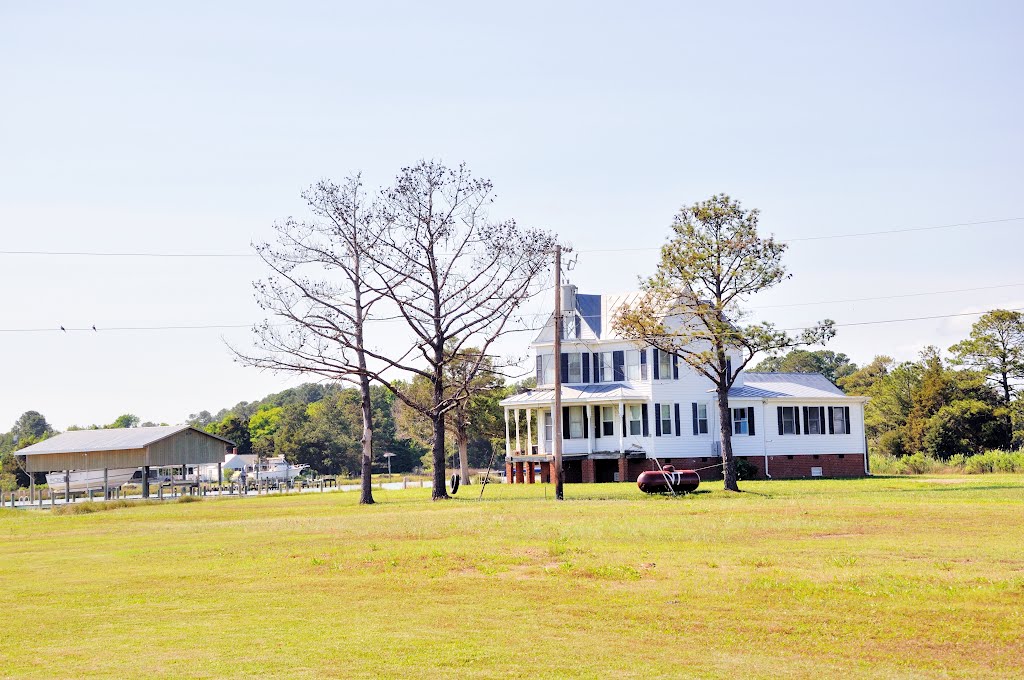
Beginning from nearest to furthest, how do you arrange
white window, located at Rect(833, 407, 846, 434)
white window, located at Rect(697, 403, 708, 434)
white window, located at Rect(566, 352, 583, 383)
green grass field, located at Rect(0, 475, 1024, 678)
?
green grass field, located at Rect(0, 475, 1024, 678), white window, located at Rect(697, 403, 708, 434), white window, located at Rect(833, 407, 846, 434), white window, located at Rect(566, 352, 583, 383)

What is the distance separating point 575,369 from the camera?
59.1m

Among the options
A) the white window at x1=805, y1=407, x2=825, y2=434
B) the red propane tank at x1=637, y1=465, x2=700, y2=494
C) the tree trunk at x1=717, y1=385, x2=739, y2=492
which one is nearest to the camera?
the red propane tank at x1=637, y1=465, x2=700, y2=494

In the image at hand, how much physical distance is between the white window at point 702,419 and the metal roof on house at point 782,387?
60.8 inches

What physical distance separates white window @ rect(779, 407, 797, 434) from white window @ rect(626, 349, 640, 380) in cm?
790

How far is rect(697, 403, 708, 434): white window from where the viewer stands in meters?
57.0

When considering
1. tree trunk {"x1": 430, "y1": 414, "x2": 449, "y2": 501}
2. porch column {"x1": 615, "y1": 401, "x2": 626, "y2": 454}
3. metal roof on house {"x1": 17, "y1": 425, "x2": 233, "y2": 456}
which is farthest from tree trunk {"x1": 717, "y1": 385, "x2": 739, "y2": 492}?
metal roof on house {"x1": 17, "y1": 425, "x2": 233, "y2": 456}

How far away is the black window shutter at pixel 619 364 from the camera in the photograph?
58.0 metres

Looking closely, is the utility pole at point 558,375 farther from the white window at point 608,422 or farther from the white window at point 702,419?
the white window at point 702,419

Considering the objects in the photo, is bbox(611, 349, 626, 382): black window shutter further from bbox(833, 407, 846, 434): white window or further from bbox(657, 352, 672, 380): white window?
A: bbox(833, 407, 846, 434): white window

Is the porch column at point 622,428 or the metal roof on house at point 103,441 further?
the metal roof on house at point 103,441

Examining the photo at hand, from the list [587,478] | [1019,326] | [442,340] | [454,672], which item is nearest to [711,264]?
[442,340]

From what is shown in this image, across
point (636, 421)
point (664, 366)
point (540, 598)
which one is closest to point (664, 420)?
point (636, 421)

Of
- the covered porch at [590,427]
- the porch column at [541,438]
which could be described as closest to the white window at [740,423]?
the covered porch at [590,427]

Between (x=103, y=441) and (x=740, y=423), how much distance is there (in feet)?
111
